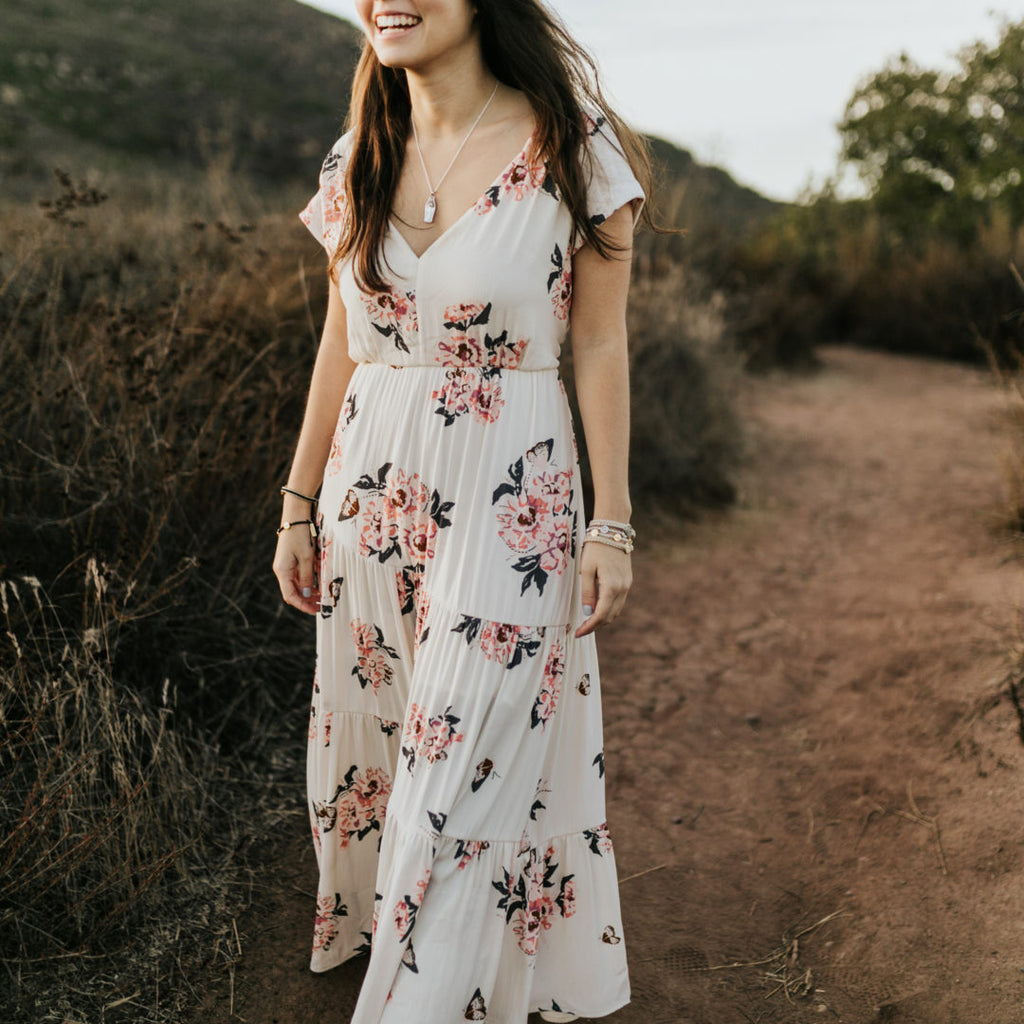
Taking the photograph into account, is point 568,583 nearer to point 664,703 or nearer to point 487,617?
point 487,617

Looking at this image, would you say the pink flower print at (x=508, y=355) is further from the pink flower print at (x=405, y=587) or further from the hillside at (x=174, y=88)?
the hillside at (x=174, y=88)

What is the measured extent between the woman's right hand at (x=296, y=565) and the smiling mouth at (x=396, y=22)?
0.91 metres

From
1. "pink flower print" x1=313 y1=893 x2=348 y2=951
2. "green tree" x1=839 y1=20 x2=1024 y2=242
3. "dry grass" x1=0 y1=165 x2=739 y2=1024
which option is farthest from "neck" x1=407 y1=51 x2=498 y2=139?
"green tree" x1=839 y1=20 x2=1024 y2=242

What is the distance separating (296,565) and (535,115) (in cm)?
96

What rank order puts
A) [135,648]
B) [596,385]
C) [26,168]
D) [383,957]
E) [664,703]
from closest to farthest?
[383,957], [596,385], [135,648], [664,703], [26,168]

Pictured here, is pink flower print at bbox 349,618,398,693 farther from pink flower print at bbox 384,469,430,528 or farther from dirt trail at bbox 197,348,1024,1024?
dirt trail at bbox 197,348,1024,1024

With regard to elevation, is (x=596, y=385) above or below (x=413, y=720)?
above

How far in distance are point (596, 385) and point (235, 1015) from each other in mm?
1554

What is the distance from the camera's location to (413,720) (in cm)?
152

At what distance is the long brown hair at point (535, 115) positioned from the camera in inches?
60.0

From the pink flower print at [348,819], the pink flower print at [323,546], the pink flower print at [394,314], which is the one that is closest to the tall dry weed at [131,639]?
the pink flower print at [348,819]

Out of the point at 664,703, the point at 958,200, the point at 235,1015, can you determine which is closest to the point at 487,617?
the point at 235,1015

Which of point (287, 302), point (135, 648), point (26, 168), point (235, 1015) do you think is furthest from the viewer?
point (26, 168)

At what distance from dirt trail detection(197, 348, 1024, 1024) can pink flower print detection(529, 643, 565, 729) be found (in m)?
0.92
